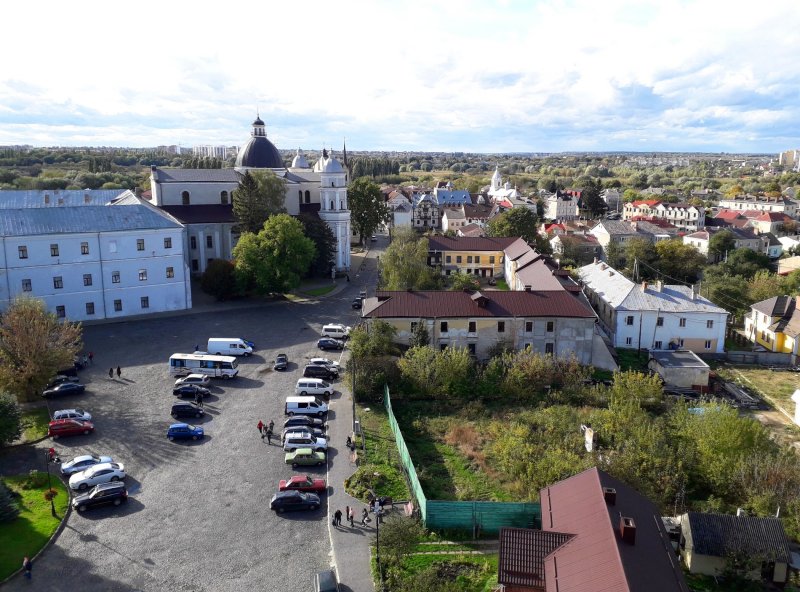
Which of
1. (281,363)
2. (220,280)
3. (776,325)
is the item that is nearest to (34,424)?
(281,363)

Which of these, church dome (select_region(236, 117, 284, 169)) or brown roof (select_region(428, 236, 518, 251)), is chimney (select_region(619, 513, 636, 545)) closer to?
brown roof (select_region(428, 236, 518, 251))

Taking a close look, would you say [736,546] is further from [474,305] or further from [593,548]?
[474,305]

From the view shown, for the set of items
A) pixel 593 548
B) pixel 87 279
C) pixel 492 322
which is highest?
pixel 87 279

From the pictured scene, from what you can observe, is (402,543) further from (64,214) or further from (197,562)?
(64,214)

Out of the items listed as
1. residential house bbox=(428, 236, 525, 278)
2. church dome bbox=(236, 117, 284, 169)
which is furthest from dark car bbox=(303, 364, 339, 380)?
church dome bbox=(236, 117, 284, 169)

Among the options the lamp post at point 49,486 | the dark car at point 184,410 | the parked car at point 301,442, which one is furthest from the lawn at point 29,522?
the parked car at point 301,442
